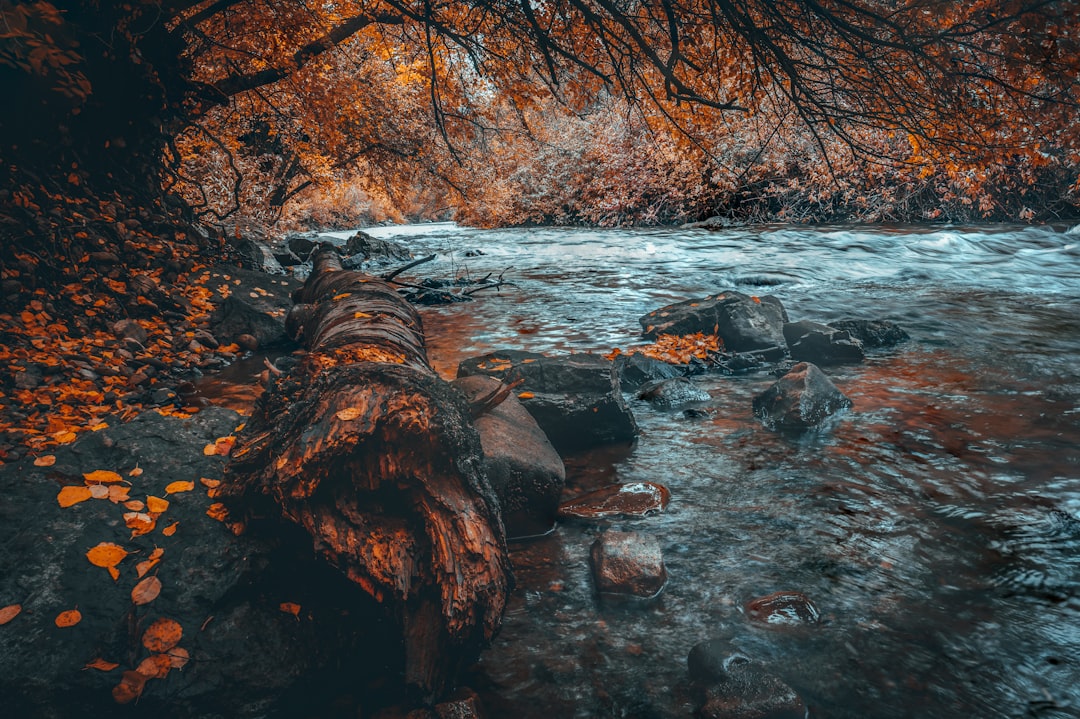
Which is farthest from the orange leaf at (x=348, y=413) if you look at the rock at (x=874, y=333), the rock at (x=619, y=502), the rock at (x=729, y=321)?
the rock at (x=874, y=333)

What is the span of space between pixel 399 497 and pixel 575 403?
2292 millimetres

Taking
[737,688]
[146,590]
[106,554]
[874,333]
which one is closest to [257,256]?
[874,333]

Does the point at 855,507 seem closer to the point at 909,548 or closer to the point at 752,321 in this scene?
the point at 909,548

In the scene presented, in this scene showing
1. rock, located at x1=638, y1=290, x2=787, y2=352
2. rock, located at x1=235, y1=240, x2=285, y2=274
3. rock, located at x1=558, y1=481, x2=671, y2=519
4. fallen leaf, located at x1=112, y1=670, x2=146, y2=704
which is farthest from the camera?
rock, located at x1=235, y1=240, x2=285, y2=274

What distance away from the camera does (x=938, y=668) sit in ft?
8.50

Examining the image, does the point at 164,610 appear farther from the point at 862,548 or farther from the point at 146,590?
the point at 862,548

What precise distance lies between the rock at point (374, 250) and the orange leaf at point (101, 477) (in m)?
15.6

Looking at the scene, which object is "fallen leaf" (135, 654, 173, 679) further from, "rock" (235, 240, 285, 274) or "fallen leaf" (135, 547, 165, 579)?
"rock" (235, 240, 285, 274)

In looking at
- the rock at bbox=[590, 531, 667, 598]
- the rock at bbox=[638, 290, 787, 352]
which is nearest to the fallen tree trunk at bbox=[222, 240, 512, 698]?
the rock at bbox=[590, 531, 667, 598]

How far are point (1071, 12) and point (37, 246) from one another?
8.76 m

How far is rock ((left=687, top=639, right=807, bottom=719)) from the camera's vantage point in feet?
7.75

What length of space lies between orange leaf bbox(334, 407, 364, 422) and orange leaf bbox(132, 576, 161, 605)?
3.17 feet

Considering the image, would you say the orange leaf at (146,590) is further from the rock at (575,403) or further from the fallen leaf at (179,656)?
the rock at (575,403)

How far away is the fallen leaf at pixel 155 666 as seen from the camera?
237cm
